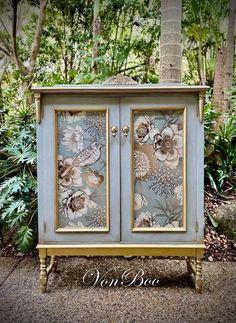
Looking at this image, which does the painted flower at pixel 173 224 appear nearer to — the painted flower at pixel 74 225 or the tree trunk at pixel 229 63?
the painted flower at pixel 74 225

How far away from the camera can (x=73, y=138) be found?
148 centimetres

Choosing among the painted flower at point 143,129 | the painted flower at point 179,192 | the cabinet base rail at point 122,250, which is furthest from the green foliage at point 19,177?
the painted flower at point 179,192

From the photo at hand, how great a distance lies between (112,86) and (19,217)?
100 cm

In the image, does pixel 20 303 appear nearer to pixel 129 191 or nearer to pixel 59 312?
pixel 59 312

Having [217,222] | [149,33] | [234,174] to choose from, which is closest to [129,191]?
[217,222]

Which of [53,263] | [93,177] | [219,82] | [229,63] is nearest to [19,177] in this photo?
[53,263]

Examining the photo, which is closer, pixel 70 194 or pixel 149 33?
pixel 70 194

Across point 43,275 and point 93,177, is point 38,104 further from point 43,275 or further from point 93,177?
point 43,275

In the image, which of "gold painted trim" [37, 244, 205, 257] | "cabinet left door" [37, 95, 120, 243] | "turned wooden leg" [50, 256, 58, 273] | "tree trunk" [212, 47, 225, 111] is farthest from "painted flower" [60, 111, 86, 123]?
"tree trunk" [212, 47, 225, 111]

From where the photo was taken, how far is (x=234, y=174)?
2549mm

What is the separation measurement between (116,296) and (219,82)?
235 cm

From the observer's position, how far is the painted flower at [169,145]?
1464mm

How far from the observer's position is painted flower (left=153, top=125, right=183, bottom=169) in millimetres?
1464

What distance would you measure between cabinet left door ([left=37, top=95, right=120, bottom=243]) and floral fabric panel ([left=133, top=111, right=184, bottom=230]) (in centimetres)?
11
